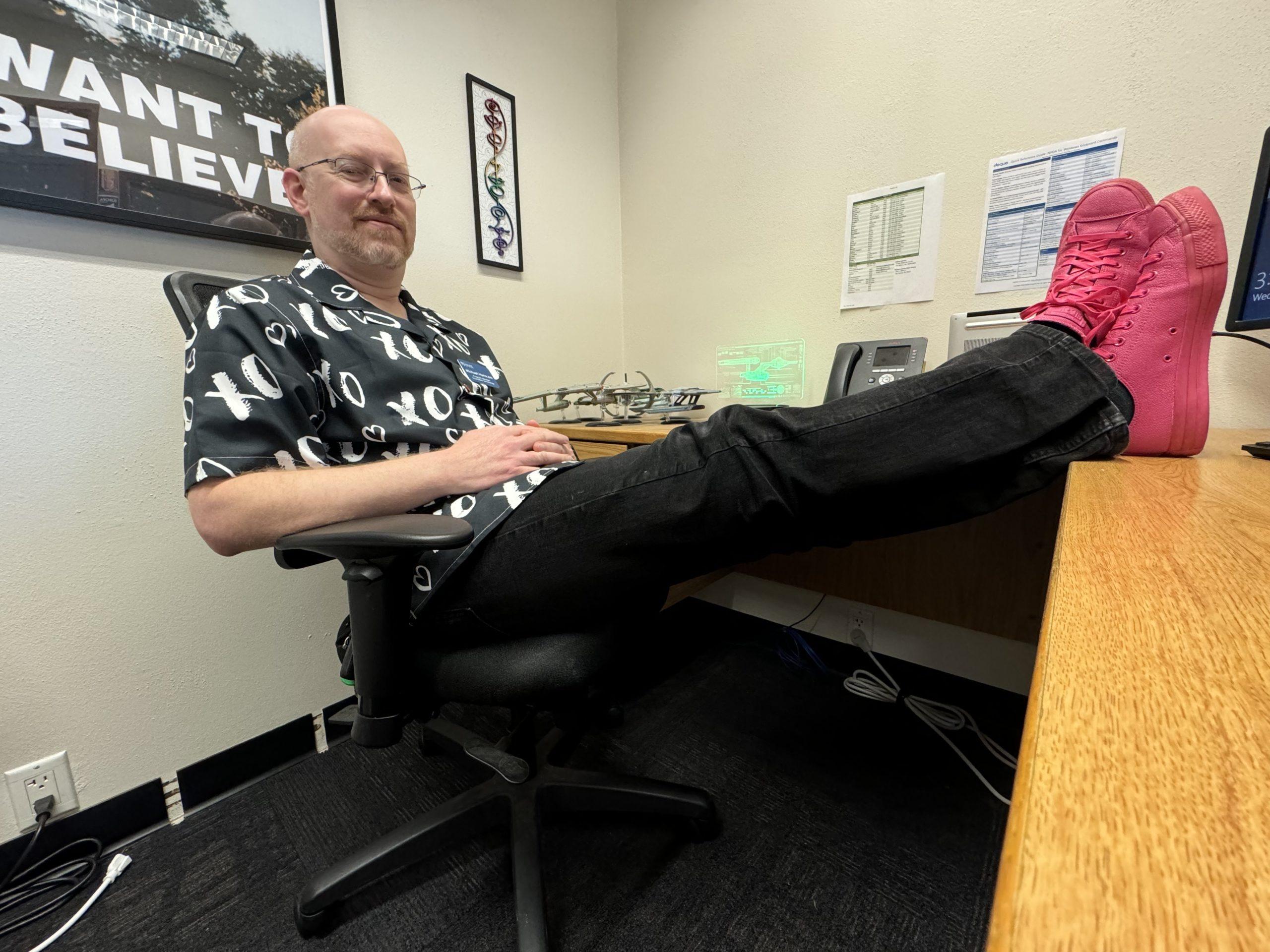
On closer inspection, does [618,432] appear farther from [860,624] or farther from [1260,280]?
[1260,280]

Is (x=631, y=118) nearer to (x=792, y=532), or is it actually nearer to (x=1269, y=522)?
(x=792, y=532)

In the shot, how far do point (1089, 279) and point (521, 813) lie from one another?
105 centimetres

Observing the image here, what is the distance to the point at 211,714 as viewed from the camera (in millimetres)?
994

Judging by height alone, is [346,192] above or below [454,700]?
above

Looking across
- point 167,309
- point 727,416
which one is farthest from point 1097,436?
point 167,309

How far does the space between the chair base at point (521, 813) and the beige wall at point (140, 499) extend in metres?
0.47

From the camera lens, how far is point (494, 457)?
68 centimetres

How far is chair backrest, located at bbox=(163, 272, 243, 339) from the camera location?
69 cm

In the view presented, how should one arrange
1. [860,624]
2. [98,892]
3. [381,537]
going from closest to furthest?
[381,537]
[98,892]
[860,624]

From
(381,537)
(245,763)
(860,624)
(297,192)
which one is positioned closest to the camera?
(381,537)

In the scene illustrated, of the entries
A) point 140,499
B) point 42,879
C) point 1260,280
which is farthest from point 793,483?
point 42,879

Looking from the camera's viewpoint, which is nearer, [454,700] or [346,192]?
[454,700]

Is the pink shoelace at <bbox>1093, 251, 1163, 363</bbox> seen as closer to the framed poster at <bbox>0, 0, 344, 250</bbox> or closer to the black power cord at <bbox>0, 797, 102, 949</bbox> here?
the framed poster at <bbox>0, 0, 344, 250</bbox>

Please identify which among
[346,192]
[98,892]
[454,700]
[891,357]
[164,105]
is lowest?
[98,892]
